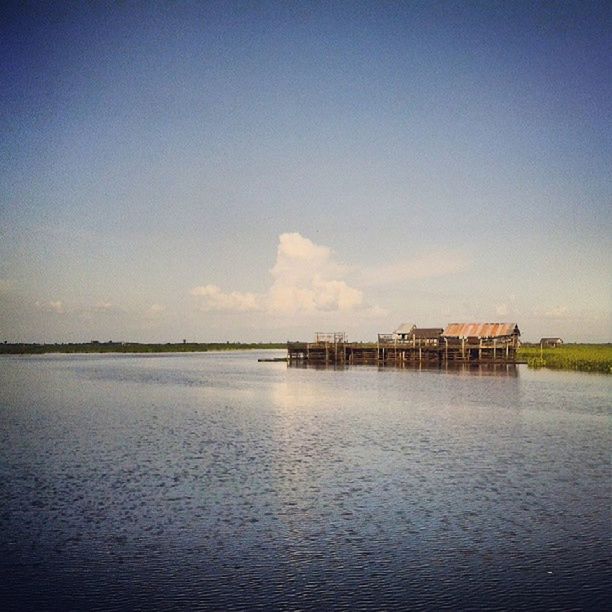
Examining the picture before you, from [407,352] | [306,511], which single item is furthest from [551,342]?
[306,511]

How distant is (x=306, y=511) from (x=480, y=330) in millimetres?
72092

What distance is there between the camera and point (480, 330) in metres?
84.4

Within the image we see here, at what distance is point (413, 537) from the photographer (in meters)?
14.0

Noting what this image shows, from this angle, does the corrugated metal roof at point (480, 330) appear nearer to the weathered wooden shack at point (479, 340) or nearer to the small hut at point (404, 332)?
the weathered wooden shack at point (479, 340)

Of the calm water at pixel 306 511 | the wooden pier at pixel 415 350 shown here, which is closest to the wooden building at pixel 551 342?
the wooden pier at pixel 415 350

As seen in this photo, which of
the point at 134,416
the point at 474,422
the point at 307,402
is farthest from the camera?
the point at 307,402

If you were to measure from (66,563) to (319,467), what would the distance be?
32.5 ft

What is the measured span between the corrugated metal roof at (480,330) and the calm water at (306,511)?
49.8 meters

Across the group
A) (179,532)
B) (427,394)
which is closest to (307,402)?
(427,394)

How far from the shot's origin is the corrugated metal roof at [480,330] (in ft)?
272

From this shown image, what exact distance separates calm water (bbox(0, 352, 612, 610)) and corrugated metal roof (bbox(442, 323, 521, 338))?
163ft

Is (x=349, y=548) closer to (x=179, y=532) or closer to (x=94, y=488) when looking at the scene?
(x=179, y=532)

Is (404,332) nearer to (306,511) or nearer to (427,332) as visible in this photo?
(427,332)

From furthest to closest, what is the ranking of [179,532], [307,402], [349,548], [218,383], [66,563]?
[218,383] < [307,402] < [179,532] < [349,548] < [66,563]
